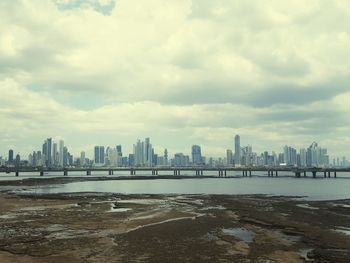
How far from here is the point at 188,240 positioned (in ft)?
104

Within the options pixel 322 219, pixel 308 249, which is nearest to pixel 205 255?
pixel 308 249

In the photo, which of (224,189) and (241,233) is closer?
(241,233)

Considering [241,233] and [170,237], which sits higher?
[170,237]

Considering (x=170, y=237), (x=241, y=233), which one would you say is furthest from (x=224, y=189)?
(x=170, y=237)

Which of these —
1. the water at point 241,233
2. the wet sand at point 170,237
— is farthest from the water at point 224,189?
the water at point 241,233

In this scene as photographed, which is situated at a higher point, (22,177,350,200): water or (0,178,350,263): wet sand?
(0,178,350,263): wet sand

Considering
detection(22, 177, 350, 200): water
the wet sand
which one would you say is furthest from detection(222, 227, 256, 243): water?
detection(22, 177, 350, 200): water

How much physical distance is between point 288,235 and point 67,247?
62.3 feet

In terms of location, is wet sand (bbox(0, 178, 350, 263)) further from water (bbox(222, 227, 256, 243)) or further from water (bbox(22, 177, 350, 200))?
water (bbox(22, 177, 350, 200))

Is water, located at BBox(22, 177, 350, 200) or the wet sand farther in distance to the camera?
water, located at BBox(22, 177, 350, 200)

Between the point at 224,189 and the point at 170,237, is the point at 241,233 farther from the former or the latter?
the point at 224,189

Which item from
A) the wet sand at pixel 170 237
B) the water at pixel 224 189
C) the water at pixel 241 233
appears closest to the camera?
the wet sand at pixel 170 237

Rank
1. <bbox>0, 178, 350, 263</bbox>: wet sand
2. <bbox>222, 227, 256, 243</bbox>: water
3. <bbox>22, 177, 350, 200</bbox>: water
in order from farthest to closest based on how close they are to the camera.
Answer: <bbox>22, 177, 350, 200</bbox>: water, <bbox>222, 227, 256, 243</bbox>: water, <bbox>0, 178, 350, 263</bbox>: wet sand

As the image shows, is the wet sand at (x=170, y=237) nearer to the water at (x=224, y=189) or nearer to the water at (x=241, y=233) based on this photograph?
the water at (x=241, y=233)
